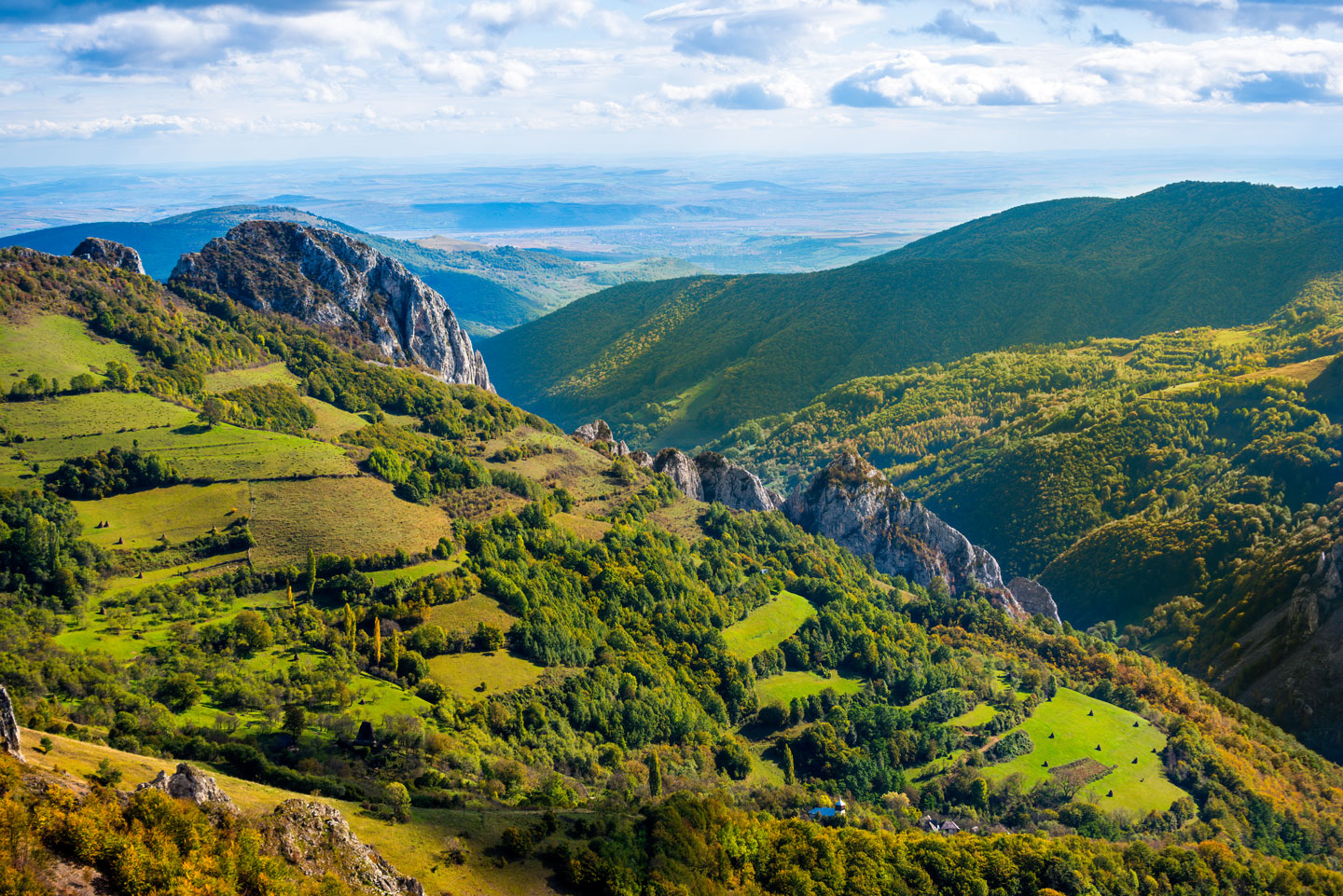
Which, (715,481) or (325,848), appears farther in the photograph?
(715,481)

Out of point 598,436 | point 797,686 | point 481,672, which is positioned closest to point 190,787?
point 481,672

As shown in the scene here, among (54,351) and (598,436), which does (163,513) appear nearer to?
(54,351)

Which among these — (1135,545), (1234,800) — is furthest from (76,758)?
(1135,545)

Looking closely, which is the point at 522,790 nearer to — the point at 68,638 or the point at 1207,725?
the point at 68,638

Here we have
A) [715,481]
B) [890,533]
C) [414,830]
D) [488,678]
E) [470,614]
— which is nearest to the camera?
[414,830]

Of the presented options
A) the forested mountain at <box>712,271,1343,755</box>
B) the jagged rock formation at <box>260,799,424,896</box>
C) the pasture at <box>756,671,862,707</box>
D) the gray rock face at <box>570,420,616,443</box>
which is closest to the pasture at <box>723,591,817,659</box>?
the pasture at <box>756,671,862,707</box>

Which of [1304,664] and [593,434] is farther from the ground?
[593,434]
